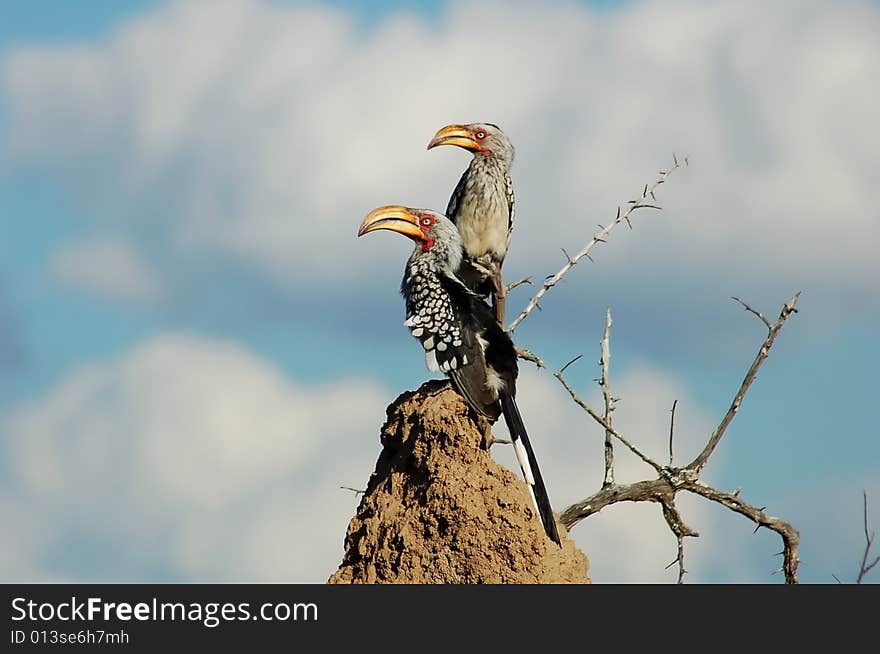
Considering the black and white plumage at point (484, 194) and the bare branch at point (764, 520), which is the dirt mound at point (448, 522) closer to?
the bare branch at point (764, 520)

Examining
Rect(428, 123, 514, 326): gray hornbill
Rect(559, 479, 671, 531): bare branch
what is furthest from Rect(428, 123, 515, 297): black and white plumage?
Rect(559, 479, 671, 531): bare branch

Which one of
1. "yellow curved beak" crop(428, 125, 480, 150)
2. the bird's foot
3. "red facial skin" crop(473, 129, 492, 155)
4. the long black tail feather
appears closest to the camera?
the long black tail feather

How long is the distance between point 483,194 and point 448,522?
3.49 m

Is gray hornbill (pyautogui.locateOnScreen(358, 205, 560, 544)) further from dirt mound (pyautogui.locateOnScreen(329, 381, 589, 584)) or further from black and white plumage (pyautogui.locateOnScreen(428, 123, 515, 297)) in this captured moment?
black and white plumage (pyautogui.locateOnScreen(428, 123, 515, 297))

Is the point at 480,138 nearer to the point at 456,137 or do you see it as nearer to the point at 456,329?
the point at 456,137

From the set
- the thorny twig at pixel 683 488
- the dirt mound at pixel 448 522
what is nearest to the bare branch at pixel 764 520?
the thorny twig at pixel 683 488

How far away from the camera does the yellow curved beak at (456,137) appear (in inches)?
363

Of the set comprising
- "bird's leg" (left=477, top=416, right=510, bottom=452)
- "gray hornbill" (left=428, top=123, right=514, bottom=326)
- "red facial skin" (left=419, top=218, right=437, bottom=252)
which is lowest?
"bird's leg" (left=477, top=416, right=510, bottom=452)

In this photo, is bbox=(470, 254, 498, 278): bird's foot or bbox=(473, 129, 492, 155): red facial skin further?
bbox=(473, 129, 492, 155): red facial skin

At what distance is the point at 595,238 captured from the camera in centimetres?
834

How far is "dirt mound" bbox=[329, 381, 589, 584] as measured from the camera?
6.50 m

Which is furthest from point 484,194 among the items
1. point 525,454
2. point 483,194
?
point 525,454

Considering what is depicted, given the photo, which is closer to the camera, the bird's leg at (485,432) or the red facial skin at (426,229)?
the bird's leg at (485,432)
